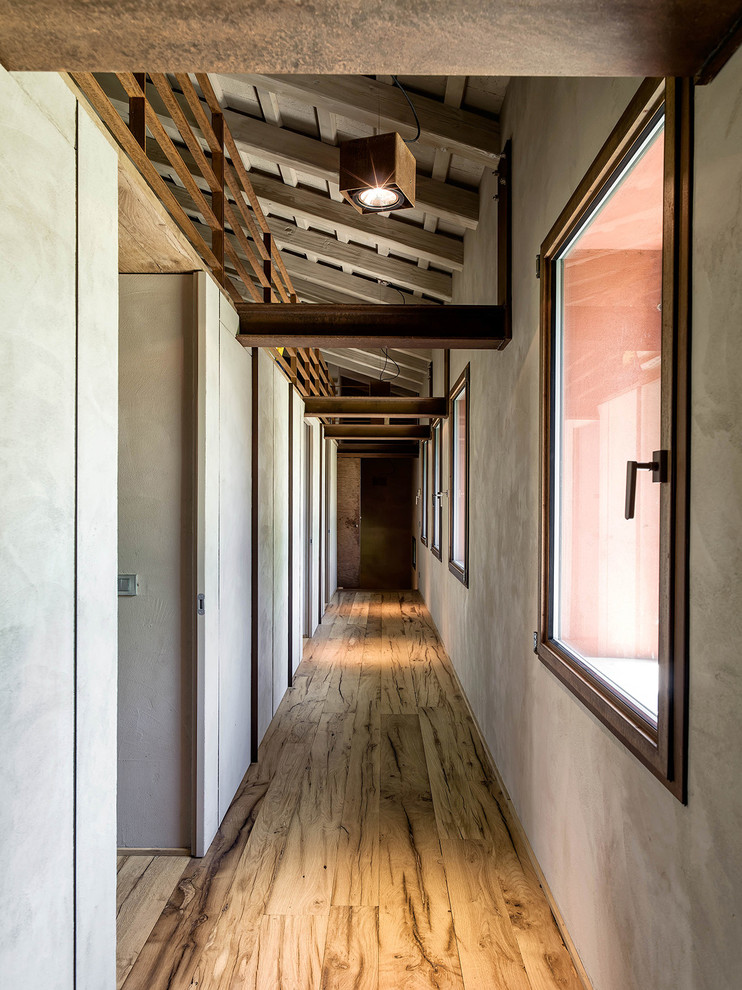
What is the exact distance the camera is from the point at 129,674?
2447mm

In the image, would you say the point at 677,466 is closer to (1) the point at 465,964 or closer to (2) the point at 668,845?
(2) the point at 668,845

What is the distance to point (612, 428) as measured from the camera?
1.72 m

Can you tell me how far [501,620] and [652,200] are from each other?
6.56ft

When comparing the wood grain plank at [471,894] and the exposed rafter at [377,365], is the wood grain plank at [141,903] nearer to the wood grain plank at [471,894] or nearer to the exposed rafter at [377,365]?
the wood grain plank at [471,894]

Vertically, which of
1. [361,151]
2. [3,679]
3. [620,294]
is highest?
[361,151]

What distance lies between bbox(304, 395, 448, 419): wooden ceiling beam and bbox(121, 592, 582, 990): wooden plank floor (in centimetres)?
290

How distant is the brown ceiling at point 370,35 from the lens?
0.94m

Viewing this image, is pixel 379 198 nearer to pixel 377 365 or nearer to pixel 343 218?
pixel 343 218

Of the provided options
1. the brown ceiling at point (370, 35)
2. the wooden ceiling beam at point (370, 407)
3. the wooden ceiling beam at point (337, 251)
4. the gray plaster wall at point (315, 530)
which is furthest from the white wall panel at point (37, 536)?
the gray plaster wall at point (315, 530)

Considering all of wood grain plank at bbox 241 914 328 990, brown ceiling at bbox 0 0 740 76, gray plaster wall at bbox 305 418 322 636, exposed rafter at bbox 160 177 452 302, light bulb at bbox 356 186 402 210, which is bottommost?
wood grain plank at bbox 241 914 328 990

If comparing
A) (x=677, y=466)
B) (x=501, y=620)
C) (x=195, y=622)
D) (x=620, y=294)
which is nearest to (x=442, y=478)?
(x=501, y=620)

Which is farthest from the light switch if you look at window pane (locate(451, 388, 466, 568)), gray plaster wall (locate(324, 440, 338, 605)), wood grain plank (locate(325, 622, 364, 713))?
gray plaster wall (locate(324, 440, 338, 605))

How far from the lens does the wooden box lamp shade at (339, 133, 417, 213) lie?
204 centimetres

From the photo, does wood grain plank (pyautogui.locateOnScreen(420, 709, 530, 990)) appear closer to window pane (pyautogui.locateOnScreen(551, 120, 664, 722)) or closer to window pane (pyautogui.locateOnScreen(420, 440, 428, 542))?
window pane (pyautogui.locateOnScreen(551, 120, 664, 722))
